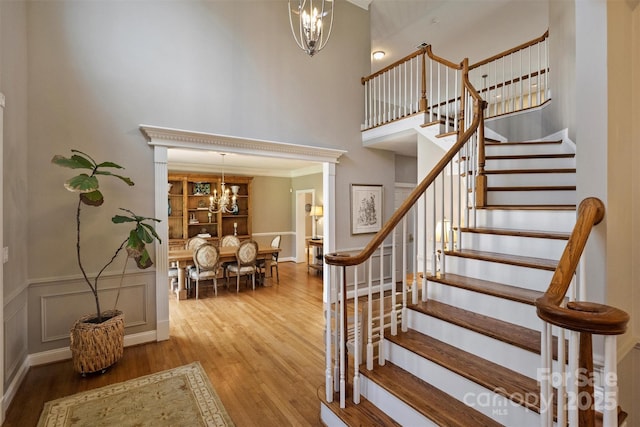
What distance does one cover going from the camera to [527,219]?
103 inches

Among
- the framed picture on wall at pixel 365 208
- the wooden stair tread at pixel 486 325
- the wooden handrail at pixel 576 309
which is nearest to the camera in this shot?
the wooden handrail at pixel 576 309

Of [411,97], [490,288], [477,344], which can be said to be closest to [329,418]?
[477,344]

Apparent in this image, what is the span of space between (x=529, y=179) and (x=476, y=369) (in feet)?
7.50

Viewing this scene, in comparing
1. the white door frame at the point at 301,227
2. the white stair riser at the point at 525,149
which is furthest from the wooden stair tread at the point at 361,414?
the white door frame at the point at 301,227

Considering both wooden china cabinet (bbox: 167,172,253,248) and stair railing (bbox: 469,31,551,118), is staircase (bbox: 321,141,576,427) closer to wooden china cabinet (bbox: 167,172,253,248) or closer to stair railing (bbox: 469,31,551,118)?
stair railing (bbox: 469,31,551,118)

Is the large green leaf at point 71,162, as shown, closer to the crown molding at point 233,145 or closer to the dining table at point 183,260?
the crown molding at point 233,145

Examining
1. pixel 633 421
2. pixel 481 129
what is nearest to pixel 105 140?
pixel 481 129

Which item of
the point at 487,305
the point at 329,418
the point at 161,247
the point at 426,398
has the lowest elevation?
the point at 329,418

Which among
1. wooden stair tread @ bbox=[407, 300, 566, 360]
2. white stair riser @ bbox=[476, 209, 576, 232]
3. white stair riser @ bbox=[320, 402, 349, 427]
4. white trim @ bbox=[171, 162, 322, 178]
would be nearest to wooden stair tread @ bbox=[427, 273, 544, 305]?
wooden stair tread @ bbox=[407, 300, 566, 360]

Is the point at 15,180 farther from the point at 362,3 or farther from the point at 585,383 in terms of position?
the point at 362,3

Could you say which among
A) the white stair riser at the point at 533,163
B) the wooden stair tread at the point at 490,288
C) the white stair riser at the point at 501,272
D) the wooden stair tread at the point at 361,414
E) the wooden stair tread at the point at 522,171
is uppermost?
the white stair riser at the point at 533,163

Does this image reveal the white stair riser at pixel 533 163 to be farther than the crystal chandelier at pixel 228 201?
No

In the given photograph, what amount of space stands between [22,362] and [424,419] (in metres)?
3.43

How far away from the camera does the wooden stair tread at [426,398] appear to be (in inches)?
61.8
